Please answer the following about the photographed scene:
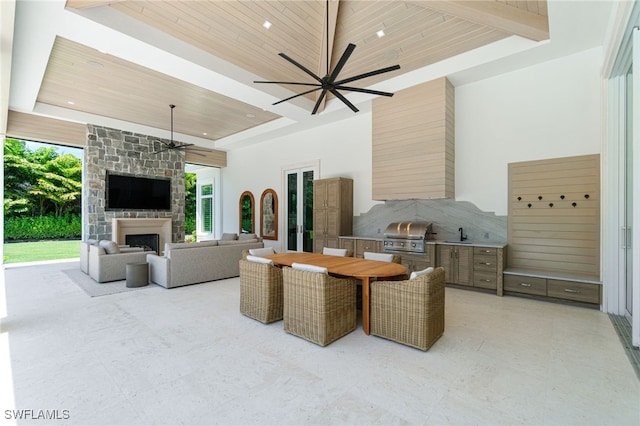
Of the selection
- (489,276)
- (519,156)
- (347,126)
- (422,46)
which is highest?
(422,46)

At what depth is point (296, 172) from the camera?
26.8 ft

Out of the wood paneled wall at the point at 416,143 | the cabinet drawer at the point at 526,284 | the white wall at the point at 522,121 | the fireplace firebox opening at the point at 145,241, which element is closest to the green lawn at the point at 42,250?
the fireplace firebox opening at the point at 145,241

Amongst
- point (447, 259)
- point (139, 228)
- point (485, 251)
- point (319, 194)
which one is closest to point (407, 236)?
point (447, 259)

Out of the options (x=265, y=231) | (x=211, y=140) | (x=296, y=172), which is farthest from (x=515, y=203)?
(x=211, y=140)

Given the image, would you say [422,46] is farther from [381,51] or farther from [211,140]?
[211,140]

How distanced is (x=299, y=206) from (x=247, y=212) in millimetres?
2486

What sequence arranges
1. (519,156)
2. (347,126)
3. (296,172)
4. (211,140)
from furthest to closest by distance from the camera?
(211,140) < (296,172) < (347,126) < (519,156)

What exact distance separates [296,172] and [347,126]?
1986 millimetres

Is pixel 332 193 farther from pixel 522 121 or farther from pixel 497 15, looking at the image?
pixel 497 15

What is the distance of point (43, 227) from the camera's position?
10281 millimetres

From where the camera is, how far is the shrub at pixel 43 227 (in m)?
9.84

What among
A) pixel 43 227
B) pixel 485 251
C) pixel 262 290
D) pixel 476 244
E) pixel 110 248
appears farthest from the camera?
pixel 43 227

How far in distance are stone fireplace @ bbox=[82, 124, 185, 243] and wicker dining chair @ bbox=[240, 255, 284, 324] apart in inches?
241

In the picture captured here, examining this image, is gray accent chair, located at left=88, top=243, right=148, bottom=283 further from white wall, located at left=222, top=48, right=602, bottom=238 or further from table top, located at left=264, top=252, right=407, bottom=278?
white wall, located at left=222, top=48, right=602, bottom=238
